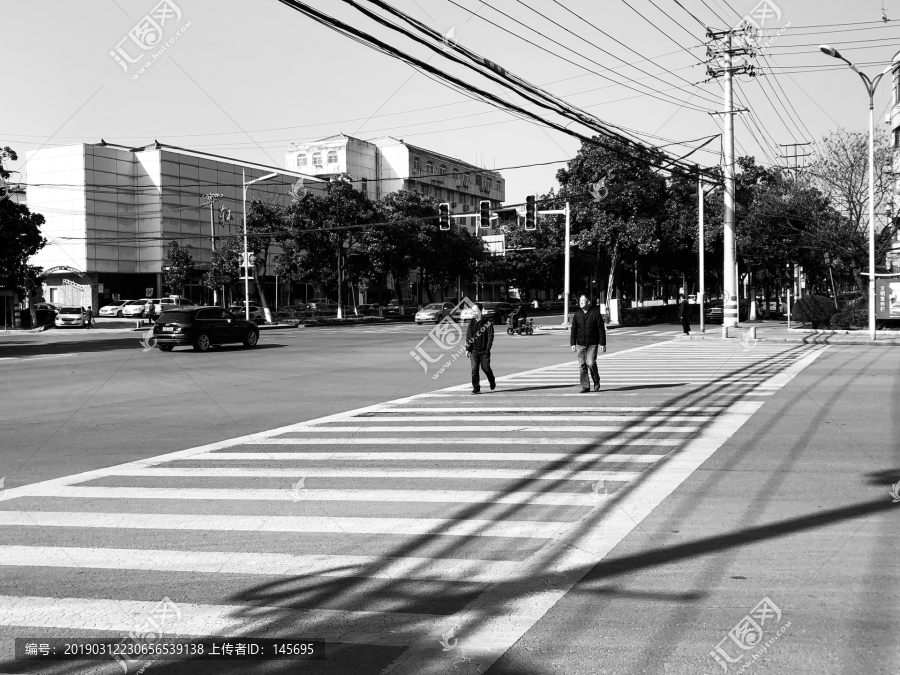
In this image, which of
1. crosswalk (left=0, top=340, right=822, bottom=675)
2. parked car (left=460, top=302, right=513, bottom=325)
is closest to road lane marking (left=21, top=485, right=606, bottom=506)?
crosswalk (left=0, top=340, right=822, bottom=675)

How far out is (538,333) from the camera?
142 ft

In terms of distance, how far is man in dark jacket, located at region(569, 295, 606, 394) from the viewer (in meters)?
15.2

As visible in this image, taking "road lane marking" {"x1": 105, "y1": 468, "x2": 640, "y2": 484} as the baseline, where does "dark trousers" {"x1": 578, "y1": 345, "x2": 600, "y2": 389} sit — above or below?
above

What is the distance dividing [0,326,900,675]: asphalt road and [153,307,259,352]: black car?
14.9 meters

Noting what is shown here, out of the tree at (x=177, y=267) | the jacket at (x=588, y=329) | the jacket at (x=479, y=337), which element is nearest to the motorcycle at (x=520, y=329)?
the jacket at (x=479, y=337)

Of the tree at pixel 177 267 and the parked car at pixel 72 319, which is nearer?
the parked car at pixel 72 319

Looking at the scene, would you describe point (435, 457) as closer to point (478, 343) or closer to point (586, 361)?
point (478, 343)

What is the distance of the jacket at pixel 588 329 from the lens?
49.9 ft

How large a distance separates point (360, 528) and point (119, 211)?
70.7 metres

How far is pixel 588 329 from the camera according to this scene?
49.9 feet

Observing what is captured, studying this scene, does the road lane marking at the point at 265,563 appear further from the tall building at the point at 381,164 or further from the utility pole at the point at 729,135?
the tall building at the point at 381,164

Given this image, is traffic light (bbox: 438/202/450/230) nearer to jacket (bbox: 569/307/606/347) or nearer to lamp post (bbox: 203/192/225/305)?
jacket (bbox: 569/307/606/347)

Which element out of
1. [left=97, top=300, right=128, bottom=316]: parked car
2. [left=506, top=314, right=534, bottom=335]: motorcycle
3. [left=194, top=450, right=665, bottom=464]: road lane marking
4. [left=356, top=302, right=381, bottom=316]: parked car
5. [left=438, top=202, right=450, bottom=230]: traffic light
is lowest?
[left=194, top=450, right=665, bottom=464]: road lane marking

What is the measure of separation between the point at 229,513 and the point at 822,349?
25067 millimetres
